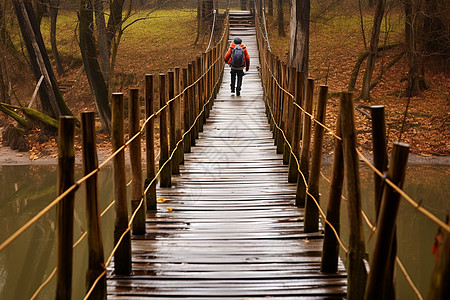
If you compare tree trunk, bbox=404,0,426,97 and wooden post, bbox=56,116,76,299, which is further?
tree trunk, bbox=404,0,426,97

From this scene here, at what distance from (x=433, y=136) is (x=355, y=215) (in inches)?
500

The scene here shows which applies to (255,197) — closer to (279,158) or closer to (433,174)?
(279,158)

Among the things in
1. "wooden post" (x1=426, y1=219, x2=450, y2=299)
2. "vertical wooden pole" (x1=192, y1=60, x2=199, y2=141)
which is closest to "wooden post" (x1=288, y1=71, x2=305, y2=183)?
"vertical wooden pole" (x1=192, y1=60, x2=199, y2=141)

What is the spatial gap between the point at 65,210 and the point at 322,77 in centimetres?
1912

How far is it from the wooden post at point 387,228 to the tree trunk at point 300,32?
33.9ft

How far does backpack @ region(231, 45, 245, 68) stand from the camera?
1211 cm

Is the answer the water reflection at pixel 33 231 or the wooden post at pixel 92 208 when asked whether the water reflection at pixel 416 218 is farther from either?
the water reflection at pixel 33 231

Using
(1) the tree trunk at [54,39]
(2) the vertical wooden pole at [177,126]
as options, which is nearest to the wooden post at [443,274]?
(2) the vertical wooden pole at [177,126]

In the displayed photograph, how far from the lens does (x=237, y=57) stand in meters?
12.1

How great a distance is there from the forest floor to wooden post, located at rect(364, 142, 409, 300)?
24.0 feet

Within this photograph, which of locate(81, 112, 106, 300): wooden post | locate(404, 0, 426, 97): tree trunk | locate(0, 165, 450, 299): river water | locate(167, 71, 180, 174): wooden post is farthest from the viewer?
locate(404, 0, 426, 97): tree trunk

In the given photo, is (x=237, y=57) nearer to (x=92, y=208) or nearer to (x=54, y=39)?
(x=92, y=208)

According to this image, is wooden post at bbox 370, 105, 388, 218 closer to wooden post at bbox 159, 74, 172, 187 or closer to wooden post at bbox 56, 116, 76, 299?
wooden post at bbox 56, 116, 76, 299

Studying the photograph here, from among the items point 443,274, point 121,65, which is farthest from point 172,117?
point 121,65
